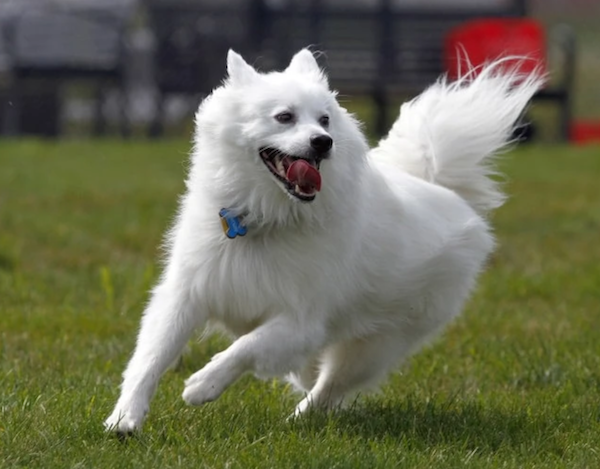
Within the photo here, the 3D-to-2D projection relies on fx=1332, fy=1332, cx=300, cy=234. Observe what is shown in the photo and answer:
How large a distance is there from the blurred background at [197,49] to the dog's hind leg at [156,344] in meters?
Answer: 14.5

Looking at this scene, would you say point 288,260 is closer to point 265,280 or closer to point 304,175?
point 265,280

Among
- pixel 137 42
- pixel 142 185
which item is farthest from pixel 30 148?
pixel 137 42

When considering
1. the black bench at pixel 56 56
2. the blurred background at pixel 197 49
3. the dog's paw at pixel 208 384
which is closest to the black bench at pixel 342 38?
the blurred background at pixel 197 49

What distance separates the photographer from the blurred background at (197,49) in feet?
66.4

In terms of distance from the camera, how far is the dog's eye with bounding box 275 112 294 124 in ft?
16.0

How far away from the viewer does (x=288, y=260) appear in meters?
4.94

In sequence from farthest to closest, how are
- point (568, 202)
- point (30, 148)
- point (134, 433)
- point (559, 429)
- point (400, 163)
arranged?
point (30, 148) → point (568, 202) → point (400, 163) → point (559, 429) → point (134, 433)

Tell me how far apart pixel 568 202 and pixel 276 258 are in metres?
8.35

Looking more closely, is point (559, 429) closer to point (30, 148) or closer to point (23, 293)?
point (23, 293)

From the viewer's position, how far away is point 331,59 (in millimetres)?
20328

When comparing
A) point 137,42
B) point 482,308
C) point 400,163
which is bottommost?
point 137,42

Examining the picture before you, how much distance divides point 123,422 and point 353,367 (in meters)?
1.26

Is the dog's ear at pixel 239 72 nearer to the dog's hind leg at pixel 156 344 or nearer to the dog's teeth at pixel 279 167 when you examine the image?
the dog's teeth at pixel 279 167

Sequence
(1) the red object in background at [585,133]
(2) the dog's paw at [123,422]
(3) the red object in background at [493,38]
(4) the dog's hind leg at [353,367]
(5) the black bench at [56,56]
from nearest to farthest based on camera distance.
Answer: (2) the dog's paw at [123,422] < (4) the dog's hind leg at [353,367] < (3) the red object in background at [493,38] < (5) the black bench at [56,56] < (1) the red object in background at [585,133]
